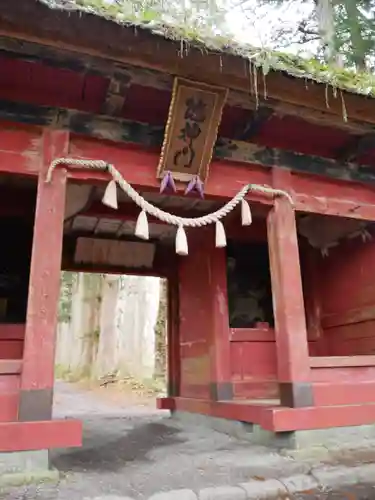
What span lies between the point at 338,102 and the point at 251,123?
2.66ft

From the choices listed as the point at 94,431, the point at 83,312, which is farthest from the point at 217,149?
the point at 83,312

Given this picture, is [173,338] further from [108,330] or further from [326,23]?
[108,330]

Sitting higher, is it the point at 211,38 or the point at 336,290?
the point at 211,38

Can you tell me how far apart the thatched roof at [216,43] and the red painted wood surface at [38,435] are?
2858 mm

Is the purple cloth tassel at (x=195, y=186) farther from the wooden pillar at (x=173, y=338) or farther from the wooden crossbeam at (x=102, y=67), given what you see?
the wooden pillar at (x=173, y=338)

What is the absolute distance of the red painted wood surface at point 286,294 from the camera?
4090mm

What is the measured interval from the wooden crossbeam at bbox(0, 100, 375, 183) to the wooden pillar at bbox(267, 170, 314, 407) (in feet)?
0.79

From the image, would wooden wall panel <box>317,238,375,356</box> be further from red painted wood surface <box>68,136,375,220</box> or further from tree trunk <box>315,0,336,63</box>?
tree trunk <box>315,0,336,63</box>

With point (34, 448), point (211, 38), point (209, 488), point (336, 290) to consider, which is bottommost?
point (209, 488)

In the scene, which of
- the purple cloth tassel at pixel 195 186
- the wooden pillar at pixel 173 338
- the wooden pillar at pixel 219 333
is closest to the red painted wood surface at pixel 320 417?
the wooden pillar at pixel 219 333

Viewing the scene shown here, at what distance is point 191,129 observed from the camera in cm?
394

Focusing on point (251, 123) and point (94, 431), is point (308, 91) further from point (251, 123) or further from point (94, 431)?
point (94, 431)

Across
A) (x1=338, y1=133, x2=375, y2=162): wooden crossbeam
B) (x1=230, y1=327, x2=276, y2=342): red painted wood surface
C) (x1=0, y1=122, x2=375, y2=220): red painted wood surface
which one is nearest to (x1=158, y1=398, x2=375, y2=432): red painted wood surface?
(x1=230, y1=327, x2=276, y2=342): red painted wood surface

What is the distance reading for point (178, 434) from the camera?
17.0 ft
